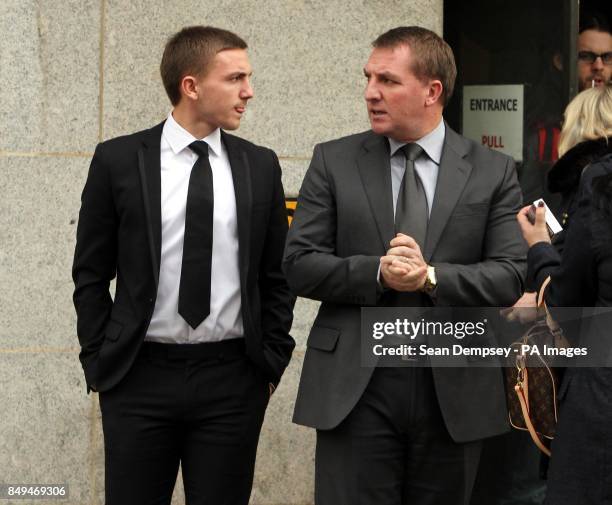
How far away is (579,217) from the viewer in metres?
3.83

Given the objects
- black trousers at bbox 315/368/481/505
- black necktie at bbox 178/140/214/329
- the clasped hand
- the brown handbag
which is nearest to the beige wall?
black necktie at bbox 178/140/214/329

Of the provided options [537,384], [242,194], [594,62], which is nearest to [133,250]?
[242,194]

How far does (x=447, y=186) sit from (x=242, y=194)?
83cm

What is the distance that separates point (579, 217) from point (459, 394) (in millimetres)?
789

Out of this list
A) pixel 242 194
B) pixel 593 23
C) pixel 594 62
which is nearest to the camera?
pixel 242 194

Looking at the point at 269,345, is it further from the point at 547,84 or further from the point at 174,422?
the point at 547,84

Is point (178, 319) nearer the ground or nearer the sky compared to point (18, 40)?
nearer the ground

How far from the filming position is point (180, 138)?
458cm

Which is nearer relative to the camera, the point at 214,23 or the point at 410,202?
the point at 410,202

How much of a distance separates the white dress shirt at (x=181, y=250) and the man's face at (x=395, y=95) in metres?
0.69

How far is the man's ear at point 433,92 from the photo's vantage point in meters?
4.32

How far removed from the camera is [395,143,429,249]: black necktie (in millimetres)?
4203

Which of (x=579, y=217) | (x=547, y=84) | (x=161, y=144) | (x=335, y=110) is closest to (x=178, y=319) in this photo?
(x=161, y=144)

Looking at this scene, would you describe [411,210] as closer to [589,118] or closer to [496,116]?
[589,118]
